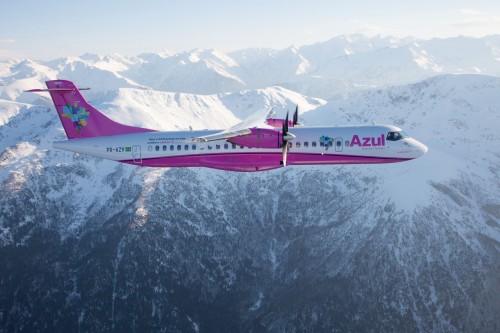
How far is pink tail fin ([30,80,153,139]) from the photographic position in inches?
2276

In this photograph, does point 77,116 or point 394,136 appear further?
point 77,116

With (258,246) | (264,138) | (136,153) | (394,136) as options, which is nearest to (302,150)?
(264,138)

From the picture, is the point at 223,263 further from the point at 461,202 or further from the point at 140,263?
the point at 461,202

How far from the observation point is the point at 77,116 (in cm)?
5928

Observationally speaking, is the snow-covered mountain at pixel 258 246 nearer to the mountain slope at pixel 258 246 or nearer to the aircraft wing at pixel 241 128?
the mountain slope at pixel 258 246

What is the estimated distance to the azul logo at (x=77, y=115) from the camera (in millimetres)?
58781

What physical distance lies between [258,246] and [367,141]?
113107 millimetres

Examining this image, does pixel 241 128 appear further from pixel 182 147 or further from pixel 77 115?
pixel 77 115

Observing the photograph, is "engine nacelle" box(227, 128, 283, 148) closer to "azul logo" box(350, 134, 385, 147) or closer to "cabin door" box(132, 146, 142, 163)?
"azul logo" box(350, 134, 385, 147)

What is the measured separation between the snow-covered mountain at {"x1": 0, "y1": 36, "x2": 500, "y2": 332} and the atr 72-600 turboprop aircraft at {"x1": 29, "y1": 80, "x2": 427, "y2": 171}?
96.0 metres

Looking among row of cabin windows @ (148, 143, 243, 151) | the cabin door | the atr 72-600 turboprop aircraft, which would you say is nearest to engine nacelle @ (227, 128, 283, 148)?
the atr 72-600 turboprop aircraft

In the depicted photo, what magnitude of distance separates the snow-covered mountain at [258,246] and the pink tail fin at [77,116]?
10046 centimetres

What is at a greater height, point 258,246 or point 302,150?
point 302,150

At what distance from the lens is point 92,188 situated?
17188 cm
